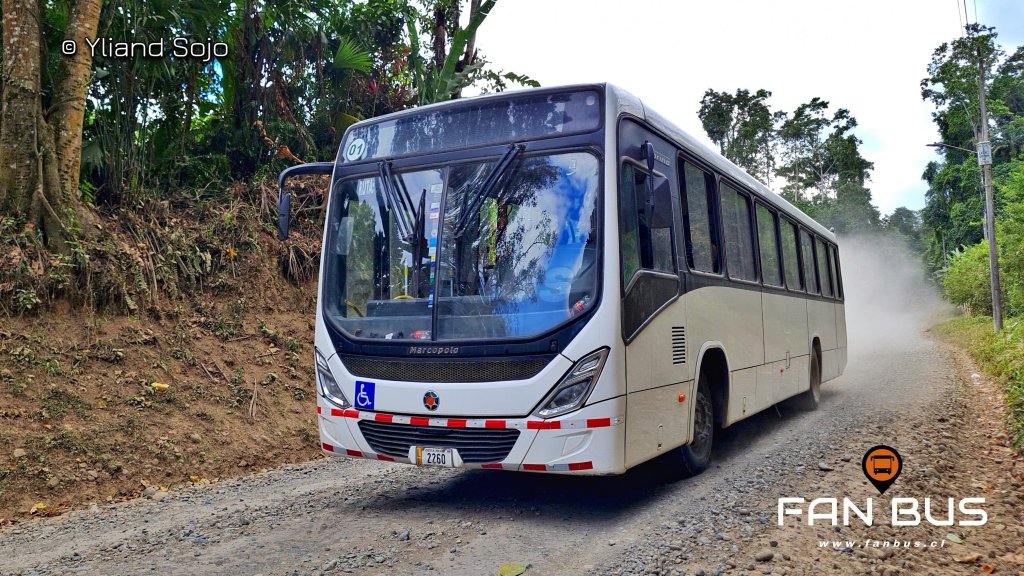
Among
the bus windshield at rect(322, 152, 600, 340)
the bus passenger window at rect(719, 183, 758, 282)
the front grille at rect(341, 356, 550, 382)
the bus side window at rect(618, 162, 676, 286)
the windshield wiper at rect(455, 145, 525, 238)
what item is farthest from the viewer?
the bus passenger window at rect(719, 183, 758, 282)

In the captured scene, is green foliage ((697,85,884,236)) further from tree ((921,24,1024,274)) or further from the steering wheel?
the steering wheel

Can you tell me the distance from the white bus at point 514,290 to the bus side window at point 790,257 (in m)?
3.96

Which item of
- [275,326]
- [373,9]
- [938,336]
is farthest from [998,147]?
[275,326]

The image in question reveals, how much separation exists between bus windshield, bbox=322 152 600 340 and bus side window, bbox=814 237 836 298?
27.1 ft

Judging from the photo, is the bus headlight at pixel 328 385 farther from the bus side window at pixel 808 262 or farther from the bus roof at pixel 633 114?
the bus side window at pixel 808 262

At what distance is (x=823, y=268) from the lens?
1316 centimetres

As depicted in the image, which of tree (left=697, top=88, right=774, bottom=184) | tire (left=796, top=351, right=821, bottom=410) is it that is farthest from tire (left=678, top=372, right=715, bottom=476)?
tree (left=697, top=88, right=774, bottom=184)

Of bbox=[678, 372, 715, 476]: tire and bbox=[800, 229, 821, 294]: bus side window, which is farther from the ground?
bbox=[800, 229, 821, 294]: bus side window

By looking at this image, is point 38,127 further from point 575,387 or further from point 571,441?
point 571,441

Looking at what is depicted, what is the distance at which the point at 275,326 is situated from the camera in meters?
11.1

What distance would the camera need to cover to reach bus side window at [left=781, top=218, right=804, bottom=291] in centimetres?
1041

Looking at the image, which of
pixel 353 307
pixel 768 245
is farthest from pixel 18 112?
pixel 768 245

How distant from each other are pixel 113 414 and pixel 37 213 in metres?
2.86

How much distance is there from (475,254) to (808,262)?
777cm
